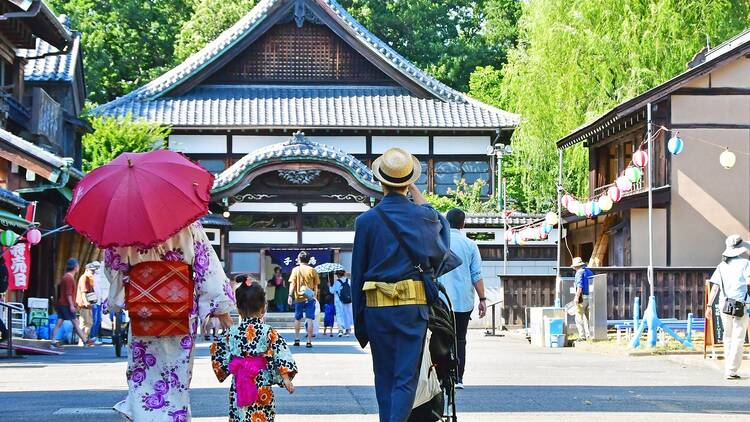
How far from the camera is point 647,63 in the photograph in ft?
112

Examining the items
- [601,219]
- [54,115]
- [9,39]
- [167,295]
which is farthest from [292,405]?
[601,219]

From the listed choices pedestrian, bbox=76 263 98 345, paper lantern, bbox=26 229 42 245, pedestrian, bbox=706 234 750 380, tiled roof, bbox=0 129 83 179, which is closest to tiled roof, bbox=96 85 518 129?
pedestrian, bbox=76 263 98 345

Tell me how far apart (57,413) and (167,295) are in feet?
12.3

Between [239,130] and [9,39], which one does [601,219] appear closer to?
[239,130]

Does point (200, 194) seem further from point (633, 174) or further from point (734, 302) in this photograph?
point (633, 174)

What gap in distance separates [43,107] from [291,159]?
315 inches

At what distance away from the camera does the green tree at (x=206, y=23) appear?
180ft

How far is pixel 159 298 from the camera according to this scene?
8375 mm

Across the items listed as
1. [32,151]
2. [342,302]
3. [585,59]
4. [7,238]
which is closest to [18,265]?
[7,238]

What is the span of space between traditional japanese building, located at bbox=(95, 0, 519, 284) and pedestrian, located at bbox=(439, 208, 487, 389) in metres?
24.1

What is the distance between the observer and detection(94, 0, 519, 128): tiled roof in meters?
40.0

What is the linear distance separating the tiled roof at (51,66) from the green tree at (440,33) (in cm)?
2387

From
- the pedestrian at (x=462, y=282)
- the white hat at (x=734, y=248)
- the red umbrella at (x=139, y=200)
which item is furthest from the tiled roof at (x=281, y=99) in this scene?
the red umbrella at (x=139, y=200)

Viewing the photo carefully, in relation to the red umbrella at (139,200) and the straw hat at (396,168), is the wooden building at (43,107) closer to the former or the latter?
the red umbrella at (139,200)
